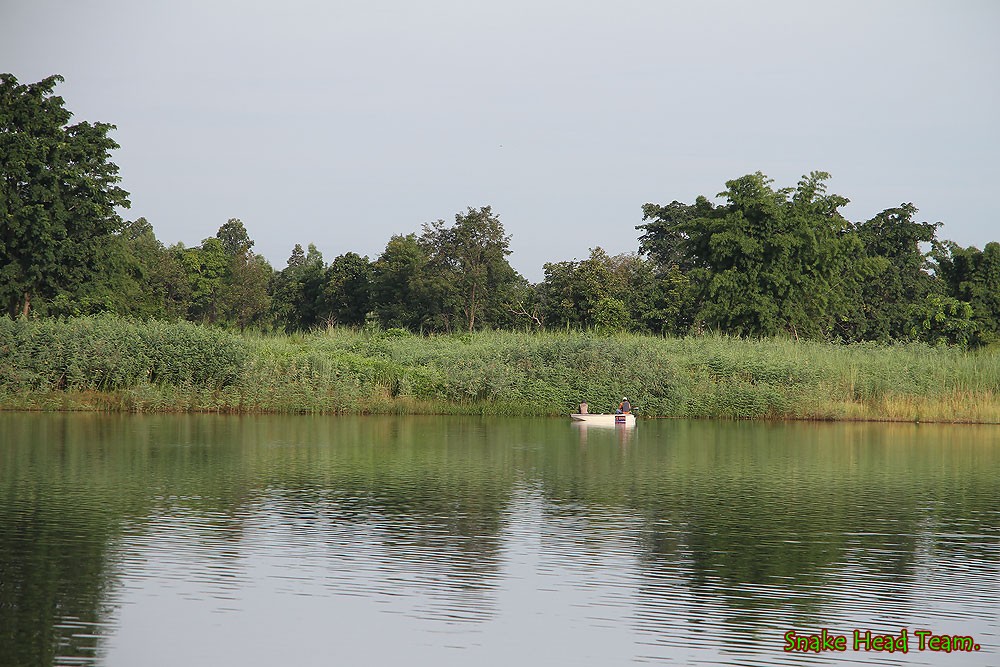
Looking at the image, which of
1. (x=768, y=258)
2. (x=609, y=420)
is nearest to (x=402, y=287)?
(x=768, y=258)

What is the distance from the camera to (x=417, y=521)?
14.9 m

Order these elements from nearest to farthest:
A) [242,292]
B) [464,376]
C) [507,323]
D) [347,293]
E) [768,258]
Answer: [464,376] < [768,258] < [507,323] < [347,293] < [242,292]

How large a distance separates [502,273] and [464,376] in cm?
2908

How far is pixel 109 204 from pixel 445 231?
79.9 ft

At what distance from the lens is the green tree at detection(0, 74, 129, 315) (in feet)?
141

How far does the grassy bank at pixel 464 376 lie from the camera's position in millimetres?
34406

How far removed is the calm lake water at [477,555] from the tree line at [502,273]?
2248 centimetres

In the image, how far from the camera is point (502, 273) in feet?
213

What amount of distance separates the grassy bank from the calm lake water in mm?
10566

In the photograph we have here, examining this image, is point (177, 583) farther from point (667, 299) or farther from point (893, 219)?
point (893, 219)

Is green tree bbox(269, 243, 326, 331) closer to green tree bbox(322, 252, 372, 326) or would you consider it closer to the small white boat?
green tree bbox(322, 252, 372, 326)

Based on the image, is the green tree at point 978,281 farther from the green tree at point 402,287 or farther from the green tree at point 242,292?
the green tree at point 242,292

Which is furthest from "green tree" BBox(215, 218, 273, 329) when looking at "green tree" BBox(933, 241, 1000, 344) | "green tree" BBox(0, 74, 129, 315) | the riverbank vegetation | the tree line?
"green tree" BBox(933, 241, 1000, 344)

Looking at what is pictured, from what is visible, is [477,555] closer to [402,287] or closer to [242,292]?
[402,287]
